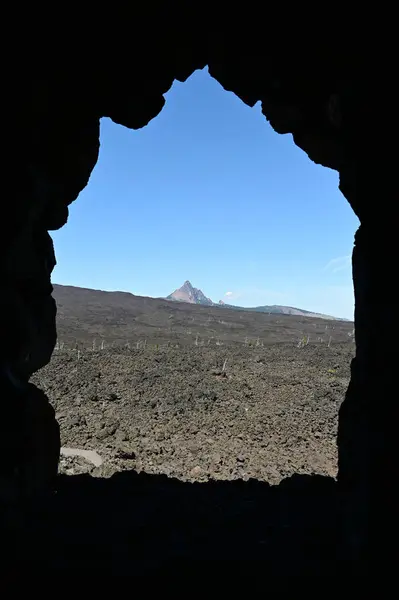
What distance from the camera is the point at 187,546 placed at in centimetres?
488

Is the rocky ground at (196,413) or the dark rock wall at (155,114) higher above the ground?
the dark rock wall at (155,114)

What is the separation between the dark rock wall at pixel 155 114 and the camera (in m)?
4.08

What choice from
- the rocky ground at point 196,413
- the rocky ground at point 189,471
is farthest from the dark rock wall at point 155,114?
the rocky ground at point 196,413

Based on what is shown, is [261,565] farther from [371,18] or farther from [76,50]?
[76,50]

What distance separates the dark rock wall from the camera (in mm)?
4078

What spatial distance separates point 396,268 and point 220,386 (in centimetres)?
1577

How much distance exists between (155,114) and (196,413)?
1126 cm

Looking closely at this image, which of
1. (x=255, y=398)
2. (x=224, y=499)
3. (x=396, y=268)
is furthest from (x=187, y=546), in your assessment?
(x=255, y=398)

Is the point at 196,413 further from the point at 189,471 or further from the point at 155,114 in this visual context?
the point at 155,114

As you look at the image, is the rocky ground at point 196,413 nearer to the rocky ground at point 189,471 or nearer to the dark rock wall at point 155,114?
the rocky ground at point 189,471

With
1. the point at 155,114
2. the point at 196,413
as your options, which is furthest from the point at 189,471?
the point at 155,114

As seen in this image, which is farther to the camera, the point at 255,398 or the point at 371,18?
the point at 255,398

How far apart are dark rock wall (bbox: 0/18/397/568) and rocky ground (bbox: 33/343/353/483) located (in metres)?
5.48

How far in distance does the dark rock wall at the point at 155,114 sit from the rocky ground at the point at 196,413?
18.0 feet
